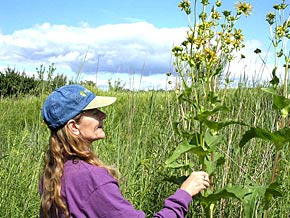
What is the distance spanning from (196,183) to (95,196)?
0.51 metres

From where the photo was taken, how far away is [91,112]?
2311 mm

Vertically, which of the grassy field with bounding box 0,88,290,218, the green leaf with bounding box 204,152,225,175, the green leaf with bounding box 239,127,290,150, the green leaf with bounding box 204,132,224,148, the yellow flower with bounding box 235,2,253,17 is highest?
the yellow flower with bounding box 235,2,253,17

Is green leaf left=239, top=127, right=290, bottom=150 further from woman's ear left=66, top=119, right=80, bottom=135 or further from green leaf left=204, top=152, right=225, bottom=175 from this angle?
woman's ear left=66, top=119, right=80, bottom=135

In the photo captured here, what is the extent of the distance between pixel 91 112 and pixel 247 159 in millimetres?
1553

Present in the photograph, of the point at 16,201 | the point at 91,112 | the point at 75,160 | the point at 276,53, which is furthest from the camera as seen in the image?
the point at 16,201

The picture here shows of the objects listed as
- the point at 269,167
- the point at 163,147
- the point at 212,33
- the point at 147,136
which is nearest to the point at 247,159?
the point at 269,167

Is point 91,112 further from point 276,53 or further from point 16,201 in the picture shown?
point 16,201

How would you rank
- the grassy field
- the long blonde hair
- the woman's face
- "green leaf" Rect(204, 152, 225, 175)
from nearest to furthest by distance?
the long blonde hair → the woman's face → "green leaf" Rect(204, 152, 225, 175) → the grassy field

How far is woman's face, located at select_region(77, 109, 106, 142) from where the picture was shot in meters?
2.23

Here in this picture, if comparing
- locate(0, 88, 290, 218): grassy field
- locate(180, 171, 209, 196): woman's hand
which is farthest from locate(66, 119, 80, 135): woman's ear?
locate(0, 88, 290, 218): grassy field

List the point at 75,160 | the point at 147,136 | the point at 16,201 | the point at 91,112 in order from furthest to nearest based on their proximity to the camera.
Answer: the point at 147,136 < the point at 16,201 < the point at 91,112 < the point at 75,160

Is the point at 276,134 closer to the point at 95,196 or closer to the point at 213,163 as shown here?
the point at 213,163

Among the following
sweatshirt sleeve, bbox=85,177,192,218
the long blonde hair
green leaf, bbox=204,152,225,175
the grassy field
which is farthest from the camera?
the grassy field

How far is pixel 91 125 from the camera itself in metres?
2.26
